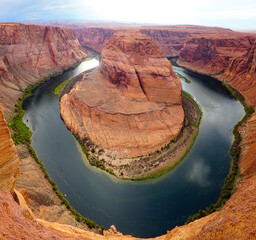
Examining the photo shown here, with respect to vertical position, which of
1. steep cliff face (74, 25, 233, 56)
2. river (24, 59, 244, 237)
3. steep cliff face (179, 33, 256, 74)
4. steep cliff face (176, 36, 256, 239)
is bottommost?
river (24, 59, 244, 237)

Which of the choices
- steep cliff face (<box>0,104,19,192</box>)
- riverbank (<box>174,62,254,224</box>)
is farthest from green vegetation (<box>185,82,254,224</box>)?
steep cliff face (<box>0,104,19,192</box>)

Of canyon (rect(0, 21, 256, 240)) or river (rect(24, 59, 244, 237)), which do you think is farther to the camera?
river (rect(24, 59, 244, 237))

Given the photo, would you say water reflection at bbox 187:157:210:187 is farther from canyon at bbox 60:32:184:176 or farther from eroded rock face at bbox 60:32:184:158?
eroded rock face at bbox 60:32:184:158

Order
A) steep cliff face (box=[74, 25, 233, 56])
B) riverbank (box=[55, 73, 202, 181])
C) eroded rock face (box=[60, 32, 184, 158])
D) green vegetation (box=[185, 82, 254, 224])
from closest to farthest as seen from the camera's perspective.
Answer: green vegetation (box=[185, 82, 254, 224]) < riverbank (box=[55, 73, 202, 181]) < eroded rock face (box=[60, 32, 184, 158]) < steep cliff face (box=[74, 25, 233, 56])

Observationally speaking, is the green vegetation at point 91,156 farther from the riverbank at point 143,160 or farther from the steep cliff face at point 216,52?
the steep cliff face at point 216,52

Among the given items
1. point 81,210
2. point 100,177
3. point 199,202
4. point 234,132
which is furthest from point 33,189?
point 234,132

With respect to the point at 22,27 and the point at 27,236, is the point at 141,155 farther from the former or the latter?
the point at 22,27
